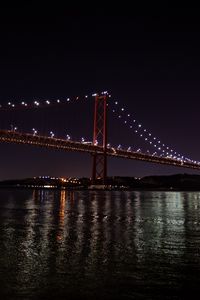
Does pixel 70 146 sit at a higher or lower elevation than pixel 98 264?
higher

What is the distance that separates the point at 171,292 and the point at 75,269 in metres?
2.10

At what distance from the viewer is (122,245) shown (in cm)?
1172

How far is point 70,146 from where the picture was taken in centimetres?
5919

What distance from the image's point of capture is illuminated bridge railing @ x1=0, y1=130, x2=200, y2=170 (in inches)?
2104

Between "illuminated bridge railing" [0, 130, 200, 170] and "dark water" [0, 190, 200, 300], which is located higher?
"illuminated bridge railing" [0, 130, 200, 170]

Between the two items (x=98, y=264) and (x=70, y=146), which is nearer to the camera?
(x=98, y=264)

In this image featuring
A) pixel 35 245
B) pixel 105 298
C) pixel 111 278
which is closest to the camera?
pixel 105 298

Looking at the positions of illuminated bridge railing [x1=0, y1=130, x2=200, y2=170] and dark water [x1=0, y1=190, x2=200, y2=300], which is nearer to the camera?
dark water [x1=0, y1=190, x2=200, y2=300]

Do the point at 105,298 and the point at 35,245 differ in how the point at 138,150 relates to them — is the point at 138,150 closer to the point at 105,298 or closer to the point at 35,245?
the point at 35,245

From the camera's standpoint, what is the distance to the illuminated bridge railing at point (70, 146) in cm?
5344

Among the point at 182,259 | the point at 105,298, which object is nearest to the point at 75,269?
the point at 105,298

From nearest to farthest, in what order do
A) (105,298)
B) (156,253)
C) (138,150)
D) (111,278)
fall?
(105,298)
(111,278)
(156,253)
(138,150)

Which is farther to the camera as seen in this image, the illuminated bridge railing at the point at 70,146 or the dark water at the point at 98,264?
the illuminated bridge railing at the point at 70,146

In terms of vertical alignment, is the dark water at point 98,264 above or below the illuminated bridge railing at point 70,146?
below
